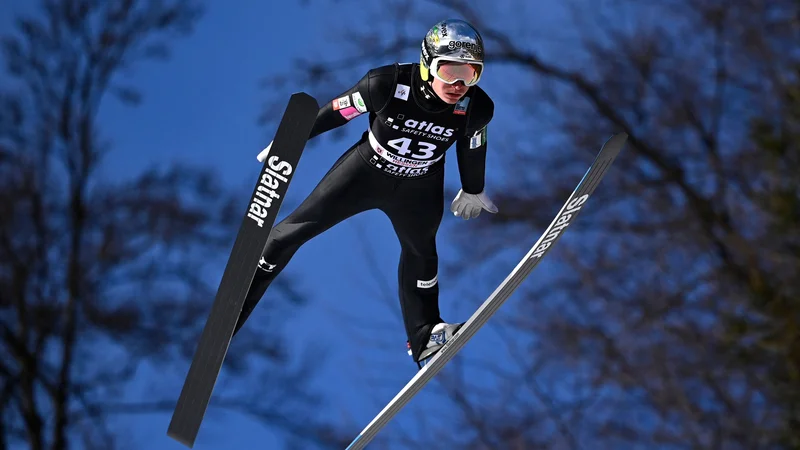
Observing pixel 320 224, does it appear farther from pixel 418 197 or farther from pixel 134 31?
pixel 134 31

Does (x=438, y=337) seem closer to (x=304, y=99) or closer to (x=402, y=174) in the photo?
(x=402, y=174)

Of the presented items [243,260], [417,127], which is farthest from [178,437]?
[417,127]

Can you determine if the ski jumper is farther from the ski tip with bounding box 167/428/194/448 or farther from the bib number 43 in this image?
the ski tip with bounding box 167/428/194/448

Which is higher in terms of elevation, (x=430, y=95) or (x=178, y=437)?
(x=178, y=437)

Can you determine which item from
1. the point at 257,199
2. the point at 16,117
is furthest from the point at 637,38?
the point at 257,199

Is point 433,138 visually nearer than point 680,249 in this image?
Yes

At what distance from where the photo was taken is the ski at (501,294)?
500cm

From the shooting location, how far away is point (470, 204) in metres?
5.11

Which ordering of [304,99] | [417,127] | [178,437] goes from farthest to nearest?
[178,437] → [417,127] → [304,99]

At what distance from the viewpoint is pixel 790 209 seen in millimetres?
9672

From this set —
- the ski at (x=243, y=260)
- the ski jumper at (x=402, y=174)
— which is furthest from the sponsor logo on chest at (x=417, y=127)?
the ski at (x=243, y=260)

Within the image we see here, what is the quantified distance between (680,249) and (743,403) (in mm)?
1912

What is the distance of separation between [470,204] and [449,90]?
2.78 ft

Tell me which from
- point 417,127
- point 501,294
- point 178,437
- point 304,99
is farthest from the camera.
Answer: point 501,294
